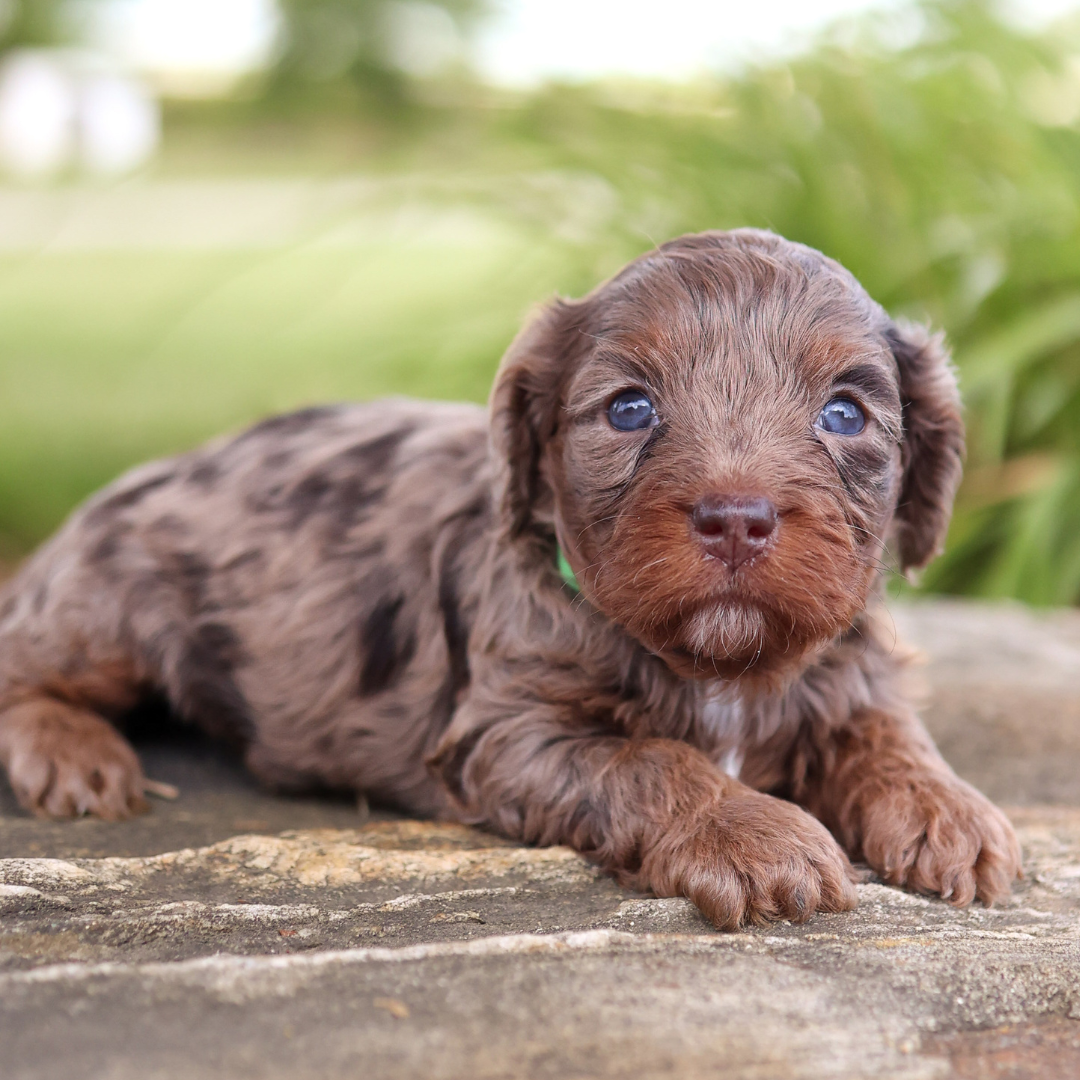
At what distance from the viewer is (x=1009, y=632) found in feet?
18.6

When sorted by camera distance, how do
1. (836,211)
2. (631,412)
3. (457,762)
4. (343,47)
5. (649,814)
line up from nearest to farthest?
(649,814) → (631,412) → (457,762) → (836,211) → (343,47)

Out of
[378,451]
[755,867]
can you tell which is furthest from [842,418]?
[378,451]

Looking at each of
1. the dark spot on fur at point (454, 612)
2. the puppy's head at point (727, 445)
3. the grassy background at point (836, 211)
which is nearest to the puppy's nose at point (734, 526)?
the puppy's head at point (727, 445)

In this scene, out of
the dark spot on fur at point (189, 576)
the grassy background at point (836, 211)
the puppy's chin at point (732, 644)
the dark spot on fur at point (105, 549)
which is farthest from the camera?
the grassy background at point (836, 211)

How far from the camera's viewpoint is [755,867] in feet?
9.23

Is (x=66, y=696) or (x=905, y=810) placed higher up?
(x=905, y=810)

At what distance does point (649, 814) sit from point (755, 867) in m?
0.33

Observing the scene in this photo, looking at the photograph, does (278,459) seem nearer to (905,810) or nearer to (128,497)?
(128,497)

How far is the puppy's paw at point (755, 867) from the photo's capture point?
2777 mm

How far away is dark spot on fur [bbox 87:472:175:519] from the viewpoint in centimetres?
470

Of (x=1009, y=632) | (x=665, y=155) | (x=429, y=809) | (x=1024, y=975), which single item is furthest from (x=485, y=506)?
(x=665, y=155)

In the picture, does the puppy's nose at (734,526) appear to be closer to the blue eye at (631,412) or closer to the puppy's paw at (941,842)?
the blue eye at (631,412)

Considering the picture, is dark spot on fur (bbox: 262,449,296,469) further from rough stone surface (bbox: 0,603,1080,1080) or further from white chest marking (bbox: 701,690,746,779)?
white chest marking (bbox: 701,690,746,779)

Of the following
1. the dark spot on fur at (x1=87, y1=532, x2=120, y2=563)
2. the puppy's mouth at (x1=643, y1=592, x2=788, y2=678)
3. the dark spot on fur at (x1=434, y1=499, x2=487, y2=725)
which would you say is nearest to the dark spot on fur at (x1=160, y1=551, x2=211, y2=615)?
the dark spot on fur at (x1=87, y1=532, x2=120, y2=563)
